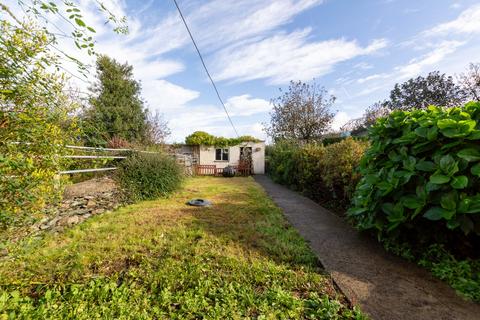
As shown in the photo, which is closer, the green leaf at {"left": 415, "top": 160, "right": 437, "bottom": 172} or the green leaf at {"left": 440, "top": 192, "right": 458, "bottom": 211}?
the green leaf at {"left": 440, "top": 192, "right": 458, "bottom": 211}

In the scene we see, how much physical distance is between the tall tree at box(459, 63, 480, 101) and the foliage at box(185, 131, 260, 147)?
15863 mm

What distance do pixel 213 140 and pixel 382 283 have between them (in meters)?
15.2

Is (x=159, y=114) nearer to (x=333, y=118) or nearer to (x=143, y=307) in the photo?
(x=333, y=118)

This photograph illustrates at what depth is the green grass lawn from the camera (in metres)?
1.70

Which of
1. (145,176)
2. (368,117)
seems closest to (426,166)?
(145,176)

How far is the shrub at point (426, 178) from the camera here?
6.42ft

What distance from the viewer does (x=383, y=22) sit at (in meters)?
5.14

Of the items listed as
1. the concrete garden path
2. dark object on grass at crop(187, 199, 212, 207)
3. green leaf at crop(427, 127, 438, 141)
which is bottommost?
the concrete garden path

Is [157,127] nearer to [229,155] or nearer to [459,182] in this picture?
[229,155]

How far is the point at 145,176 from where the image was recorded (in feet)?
19.1

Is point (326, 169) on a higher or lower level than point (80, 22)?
lower

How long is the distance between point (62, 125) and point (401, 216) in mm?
4080

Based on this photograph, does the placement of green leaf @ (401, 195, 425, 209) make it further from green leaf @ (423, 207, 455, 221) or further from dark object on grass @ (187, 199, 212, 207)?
dark object on grass @ (187, 199, 212, 207)

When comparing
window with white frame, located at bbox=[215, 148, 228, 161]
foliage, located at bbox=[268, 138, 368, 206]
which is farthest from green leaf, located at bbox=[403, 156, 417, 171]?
window with white frame, located at bbox=[215, 148, 228, 161]
